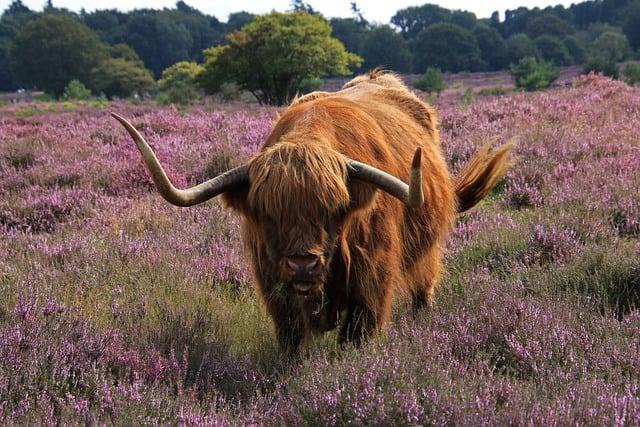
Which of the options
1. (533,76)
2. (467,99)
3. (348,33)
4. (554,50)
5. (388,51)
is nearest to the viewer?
(467,99)

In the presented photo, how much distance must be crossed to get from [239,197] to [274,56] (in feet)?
98.8

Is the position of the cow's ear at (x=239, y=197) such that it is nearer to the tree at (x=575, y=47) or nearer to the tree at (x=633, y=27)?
the tree at (x=575, y=47)

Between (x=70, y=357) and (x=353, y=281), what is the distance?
4.45 ft

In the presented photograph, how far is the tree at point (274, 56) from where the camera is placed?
1265 inches

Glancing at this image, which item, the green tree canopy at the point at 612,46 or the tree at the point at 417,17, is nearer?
the green tree canopy at the point at 612,46

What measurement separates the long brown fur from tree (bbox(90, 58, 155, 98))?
55573mm

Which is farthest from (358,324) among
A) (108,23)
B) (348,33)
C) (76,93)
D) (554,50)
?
(108,23)

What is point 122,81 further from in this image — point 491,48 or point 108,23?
point 108,23

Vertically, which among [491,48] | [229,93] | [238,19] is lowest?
[229,93]

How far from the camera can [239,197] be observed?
117 inches

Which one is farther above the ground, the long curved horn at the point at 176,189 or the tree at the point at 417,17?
the tree at the point at 417,17

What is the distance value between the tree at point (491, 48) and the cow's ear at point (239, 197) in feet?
254

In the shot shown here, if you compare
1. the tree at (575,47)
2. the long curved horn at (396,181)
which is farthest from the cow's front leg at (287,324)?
the tree at (575,47)

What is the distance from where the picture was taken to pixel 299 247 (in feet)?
8.75
